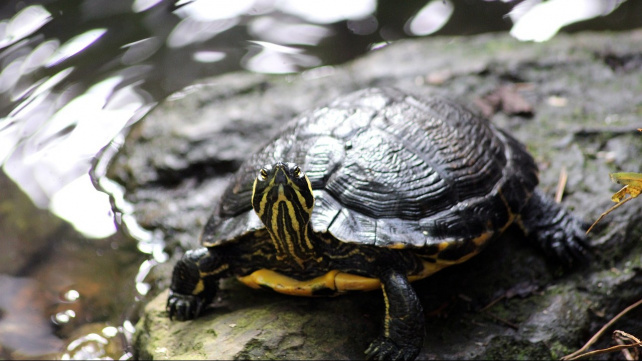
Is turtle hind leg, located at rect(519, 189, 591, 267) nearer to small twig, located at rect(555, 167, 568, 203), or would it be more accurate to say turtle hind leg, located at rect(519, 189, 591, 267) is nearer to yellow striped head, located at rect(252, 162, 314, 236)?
small twig, located at rect(555, 167, 568, 203)

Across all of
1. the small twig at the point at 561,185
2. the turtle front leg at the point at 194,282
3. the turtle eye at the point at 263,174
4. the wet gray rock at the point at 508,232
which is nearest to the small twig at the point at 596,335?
the wet gray rock at the point at 508,232

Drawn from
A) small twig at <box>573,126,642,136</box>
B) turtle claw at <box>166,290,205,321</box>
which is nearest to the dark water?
turtle claw at <box>166,290,205,321</box>

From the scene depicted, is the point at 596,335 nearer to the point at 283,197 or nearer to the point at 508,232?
the point at 508,232

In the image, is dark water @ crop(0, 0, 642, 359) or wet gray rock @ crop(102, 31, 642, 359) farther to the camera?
dark water @ crop(0, 0, 642, 359)

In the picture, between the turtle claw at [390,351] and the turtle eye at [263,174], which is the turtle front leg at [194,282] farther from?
the turtle claw at [390,351]

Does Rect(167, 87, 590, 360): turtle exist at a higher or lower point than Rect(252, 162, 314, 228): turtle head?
lower

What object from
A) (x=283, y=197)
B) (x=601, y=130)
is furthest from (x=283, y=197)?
(x=601, y=130)
